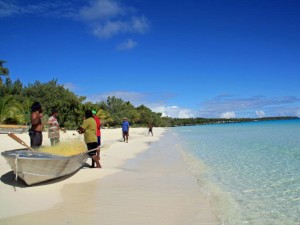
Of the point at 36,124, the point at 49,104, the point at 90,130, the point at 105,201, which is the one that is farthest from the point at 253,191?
the point at 49,104

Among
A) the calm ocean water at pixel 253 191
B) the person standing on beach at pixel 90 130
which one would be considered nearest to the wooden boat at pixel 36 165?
the person standing on beach at pixel 90 130

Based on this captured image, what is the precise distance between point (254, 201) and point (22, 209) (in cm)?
459

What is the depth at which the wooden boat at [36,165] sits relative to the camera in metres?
6.41

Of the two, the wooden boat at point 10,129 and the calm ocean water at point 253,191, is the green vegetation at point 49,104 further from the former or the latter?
the calm ocean water at point 253,191

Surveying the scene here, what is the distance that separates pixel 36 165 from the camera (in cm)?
655

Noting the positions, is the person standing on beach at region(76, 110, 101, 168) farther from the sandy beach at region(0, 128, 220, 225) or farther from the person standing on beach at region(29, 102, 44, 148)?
the person standing on beach at region(29, 102, 44, 148)

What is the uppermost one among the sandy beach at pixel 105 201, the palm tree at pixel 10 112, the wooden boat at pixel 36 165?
the palm tree at pixel 10 112

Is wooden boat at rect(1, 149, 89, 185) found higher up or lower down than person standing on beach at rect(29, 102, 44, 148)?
lower down

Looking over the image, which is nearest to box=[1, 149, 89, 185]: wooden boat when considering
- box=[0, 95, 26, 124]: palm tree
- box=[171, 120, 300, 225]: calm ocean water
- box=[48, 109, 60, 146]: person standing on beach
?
box=[48, 109, 60, 146]: person standing on beach

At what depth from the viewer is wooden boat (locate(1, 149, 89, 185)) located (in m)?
6.41

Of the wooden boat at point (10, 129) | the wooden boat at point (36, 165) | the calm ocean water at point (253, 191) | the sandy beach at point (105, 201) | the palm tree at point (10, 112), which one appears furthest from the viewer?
the palm tree at point (10, 112)

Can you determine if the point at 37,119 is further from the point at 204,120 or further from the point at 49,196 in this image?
the point at 204,120

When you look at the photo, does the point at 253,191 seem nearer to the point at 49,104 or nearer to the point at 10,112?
the point at 10,112

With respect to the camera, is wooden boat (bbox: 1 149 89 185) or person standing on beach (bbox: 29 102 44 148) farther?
person standing on beach (bbox: 29 102 44 148)
